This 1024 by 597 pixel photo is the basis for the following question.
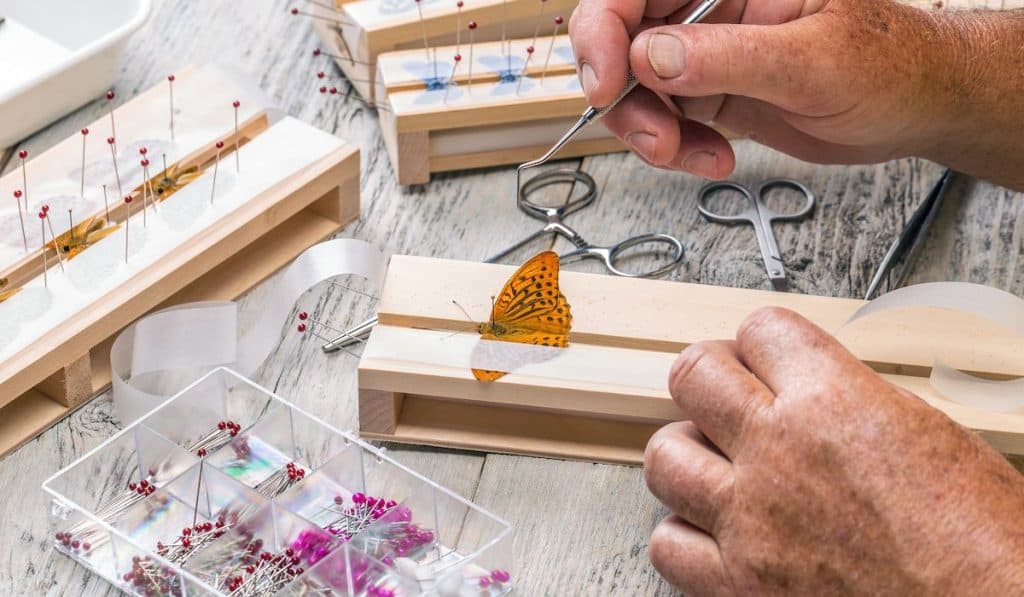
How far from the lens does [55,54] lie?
1897 millimetres

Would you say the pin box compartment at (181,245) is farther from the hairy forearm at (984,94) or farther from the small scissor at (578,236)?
the hairy forearm at (984,94)

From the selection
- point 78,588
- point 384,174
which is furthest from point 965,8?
point 78,588

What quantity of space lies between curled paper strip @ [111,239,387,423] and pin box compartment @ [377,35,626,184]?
0.90ft

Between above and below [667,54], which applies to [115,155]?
below

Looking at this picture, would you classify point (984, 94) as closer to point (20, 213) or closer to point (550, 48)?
point (550, 48)

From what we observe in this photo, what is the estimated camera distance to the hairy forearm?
1.46m

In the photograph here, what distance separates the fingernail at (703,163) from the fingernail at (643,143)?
77 mm

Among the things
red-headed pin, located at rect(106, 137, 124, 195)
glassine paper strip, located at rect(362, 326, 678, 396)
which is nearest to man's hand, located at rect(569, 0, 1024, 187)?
glassine paper strip, located at rect(362, 326, 678, 396)

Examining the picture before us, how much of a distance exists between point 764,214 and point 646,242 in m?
0.15

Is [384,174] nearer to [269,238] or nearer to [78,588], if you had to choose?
[269,238]

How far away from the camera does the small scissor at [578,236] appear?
1.57 metres

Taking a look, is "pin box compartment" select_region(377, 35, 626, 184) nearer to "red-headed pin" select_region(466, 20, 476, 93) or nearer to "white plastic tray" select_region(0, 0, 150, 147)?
"red-headed pin" select_region(466, 20, 476, 93)

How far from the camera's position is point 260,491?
1325 millimetres

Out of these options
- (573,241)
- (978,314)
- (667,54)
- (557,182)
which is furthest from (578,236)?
(978,314)
